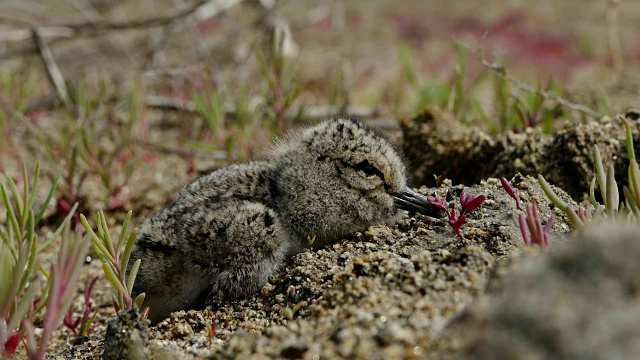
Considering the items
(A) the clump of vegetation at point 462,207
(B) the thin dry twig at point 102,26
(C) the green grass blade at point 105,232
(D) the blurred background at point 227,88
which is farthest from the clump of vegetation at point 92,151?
(A) the clump of vegetation at point 462,207

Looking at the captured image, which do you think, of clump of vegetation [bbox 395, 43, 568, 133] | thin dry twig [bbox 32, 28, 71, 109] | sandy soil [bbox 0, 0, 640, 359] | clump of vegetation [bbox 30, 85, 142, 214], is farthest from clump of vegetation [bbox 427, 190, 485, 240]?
thin dry twig [bbox 32, 28, 71, 109]

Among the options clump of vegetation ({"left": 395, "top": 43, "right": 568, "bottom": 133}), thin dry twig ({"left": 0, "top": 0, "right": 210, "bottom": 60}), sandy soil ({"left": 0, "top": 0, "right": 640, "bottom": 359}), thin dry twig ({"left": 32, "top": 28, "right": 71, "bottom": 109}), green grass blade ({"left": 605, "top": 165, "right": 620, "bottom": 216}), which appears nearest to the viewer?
sandy soil ({"left": 0, "top": 0, "right": 640, "bottom": 359})

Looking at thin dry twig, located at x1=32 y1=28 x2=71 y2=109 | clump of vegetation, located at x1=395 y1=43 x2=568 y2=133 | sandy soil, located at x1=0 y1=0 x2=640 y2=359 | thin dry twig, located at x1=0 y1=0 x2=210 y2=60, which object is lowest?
sandy soil, located at x1=0 y1=0 x2=640 y2=359

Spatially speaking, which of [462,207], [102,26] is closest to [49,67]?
[102,26]

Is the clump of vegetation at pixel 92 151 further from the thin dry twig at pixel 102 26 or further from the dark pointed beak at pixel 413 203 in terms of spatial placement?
the dark pointed beak at pixel 413 203

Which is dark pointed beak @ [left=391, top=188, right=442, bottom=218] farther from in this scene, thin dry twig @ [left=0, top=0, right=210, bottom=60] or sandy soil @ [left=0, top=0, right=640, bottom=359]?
thin dry twig @ [left=0, top=0, right=210, bottom=60]

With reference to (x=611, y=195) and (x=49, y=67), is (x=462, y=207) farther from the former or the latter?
(x=49, y=67)
